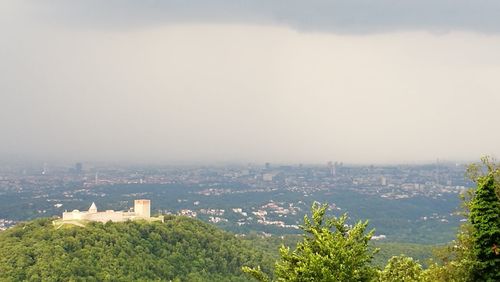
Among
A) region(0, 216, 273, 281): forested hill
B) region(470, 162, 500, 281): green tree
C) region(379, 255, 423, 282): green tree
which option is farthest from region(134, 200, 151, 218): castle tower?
region(470, 162, 500, 281): green tree

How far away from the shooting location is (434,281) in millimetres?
26656

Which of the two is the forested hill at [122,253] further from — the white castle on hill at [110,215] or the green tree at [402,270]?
the green tree at [402,270]

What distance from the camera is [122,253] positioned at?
7400 cm

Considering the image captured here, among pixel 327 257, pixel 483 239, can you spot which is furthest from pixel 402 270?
pixel 327 257

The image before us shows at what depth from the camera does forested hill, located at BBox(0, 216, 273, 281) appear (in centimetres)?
6675

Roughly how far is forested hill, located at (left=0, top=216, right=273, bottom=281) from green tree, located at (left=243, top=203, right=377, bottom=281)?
157 ft

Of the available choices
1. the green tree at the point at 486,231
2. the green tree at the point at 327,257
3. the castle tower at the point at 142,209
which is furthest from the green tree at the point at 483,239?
the castle tower at the point at 142,209

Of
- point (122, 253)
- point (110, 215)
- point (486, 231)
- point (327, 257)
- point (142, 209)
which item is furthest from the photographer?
point (142, 209)

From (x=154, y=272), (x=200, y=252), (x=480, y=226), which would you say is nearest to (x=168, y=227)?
(x=200, y=252)

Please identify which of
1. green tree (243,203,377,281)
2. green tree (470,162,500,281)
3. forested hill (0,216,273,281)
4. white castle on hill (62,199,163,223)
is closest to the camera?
green tree (243,203,377,281)

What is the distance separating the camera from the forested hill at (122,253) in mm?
66750

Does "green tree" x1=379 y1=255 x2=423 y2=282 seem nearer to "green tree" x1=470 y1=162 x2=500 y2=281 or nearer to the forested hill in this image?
"green tree" x1=470 y1=162 x2=500 y2=281

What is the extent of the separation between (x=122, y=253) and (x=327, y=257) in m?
57.5

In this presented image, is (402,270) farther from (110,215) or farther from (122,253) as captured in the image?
(110,215)
